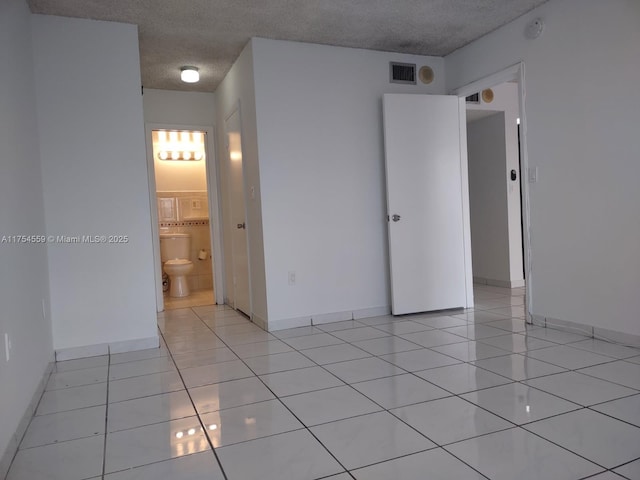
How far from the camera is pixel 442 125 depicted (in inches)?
167

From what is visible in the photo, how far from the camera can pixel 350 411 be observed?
2115mm

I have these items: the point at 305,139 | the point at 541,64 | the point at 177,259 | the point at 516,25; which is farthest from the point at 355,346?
the point at 177,259

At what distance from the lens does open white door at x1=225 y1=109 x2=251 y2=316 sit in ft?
14.3

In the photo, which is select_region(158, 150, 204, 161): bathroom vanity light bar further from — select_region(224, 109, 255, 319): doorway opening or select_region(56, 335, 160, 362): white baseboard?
select_region(56, 335, 160, 362): white baseboard

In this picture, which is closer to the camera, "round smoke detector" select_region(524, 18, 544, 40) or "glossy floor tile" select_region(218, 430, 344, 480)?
"glossy floor tile" select_region(218, 430, 344, 480)

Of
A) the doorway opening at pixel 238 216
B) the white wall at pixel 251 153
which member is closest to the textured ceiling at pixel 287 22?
the white wall at pixel 251 153

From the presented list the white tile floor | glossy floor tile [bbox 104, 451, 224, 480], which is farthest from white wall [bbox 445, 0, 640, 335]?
glossy floor tile [bbox 104, 451, 224, 480]

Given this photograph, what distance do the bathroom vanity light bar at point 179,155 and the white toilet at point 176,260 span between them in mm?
1116

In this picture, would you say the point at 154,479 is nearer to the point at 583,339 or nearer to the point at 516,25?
the point at 583,339

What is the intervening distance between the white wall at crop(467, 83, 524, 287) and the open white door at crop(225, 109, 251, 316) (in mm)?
2701

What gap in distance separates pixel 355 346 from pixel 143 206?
188cm

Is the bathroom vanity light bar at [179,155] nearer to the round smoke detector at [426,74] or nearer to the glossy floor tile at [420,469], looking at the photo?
the round smoke detector at [426,74]

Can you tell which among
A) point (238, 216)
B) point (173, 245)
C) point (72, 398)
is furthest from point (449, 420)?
point (173, 245)

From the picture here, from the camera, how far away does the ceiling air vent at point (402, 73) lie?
14.1ft
